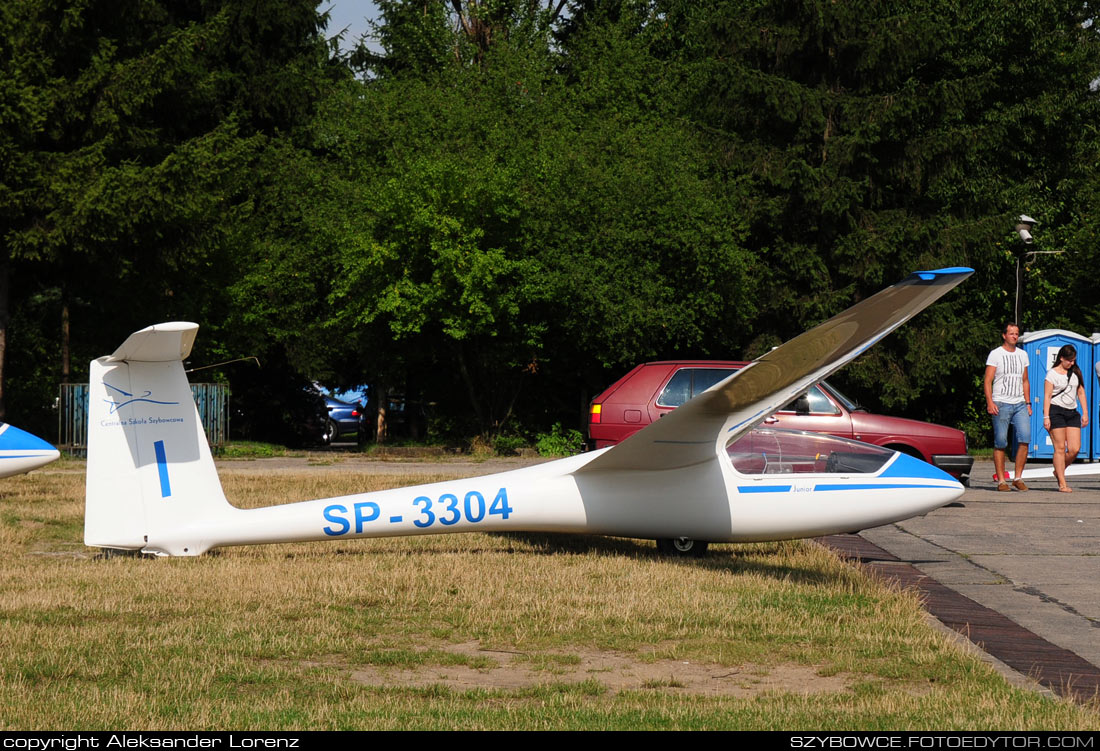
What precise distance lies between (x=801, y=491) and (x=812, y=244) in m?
→ 17.7

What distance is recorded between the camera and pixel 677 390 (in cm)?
1362

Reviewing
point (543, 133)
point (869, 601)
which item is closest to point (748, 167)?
point (543, 133)

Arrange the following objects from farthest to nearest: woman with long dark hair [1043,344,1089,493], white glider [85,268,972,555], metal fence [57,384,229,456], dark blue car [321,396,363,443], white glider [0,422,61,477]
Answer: dark blue car [321,396,363,443] → metal fence [57,384,229,456] → woman with long dark hair [1043,344,1089,493] → white glider [0,422,61,477] → white glider [85,268,972,555]

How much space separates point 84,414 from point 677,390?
1435 centimetres

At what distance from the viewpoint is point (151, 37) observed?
82.8 feet

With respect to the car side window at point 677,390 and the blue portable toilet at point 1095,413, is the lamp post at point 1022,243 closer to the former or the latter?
the blue portable toilet at point 1095,413

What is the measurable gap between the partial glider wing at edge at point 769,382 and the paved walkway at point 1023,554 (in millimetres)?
1928

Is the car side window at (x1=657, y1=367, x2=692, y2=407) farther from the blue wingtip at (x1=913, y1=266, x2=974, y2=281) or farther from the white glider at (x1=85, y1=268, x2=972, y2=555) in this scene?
the blue wingtip at (x1=913, y1=266, x2=974, y2=281)

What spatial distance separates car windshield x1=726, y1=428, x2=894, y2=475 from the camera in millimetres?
8922

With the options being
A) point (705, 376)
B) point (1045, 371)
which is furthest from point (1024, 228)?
point (705, 376)

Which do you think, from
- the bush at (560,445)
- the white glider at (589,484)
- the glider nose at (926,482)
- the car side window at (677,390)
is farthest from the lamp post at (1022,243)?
the white glider at (589,484)

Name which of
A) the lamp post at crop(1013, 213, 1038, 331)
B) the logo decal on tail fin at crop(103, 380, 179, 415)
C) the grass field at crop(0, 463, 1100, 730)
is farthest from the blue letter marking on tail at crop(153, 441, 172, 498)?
the lamp post at crop(1013, 213, 1038, 331)

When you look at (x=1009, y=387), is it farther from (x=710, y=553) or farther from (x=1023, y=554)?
(x=710, y=553)

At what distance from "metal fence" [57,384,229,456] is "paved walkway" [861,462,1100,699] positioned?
15.2 meters
